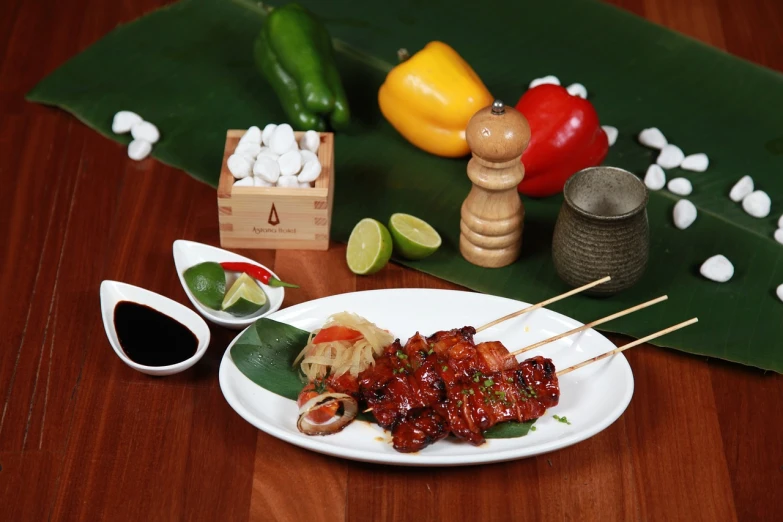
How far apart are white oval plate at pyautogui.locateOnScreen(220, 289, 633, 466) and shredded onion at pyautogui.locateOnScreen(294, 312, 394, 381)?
0.13 meters

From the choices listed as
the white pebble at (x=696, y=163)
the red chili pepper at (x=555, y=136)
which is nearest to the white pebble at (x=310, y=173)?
the red chili pepper at (x=555, y=136)

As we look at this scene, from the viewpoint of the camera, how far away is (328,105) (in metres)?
3.96

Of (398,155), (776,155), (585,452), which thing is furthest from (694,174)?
(585,452)

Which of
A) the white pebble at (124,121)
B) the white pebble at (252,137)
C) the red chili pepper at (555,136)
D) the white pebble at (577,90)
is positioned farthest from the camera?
the white pebble at (577,90)

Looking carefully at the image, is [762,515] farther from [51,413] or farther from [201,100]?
[201,100]

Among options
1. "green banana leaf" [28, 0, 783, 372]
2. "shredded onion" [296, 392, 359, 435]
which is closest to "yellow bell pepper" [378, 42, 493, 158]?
"green banana leaf" [28, 0, 783, 372]

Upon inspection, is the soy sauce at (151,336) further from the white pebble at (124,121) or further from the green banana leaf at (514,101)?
the white pebble at (124,121)

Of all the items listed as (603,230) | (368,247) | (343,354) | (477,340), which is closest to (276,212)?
(368,247)

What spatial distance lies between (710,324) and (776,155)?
102cm

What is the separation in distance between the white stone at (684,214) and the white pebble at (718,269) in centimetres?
23

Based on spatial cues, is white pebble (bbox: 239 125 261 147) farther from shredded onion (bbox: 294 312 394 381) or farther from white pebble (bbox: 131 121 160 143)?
shredded onion (bbox: 294 312 394 381)

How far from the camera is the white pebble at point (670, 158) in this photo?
12.7 ft

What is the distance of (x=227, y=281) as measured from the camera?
3352 mm

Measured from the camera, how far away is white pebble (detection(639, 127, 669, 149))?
13.0 ft
